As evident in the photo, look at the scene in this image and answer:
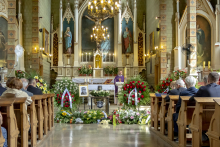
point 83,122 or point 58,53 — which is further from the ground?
point 58,53

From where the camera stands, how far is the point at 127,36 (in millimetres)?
18234

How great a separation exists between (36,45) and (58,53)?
3664 millimetres

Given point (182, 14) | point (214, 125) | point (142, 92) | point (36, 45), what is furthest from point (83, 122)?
point (182, 14)

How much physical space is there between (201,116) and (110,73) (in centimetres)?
1449

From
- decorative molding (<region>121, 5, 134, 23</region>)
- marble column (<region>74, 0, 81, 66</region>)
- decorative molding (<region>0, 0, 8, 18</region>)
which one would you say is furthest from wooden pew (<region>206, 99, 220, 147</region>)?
decorative molding (<region>121, 5, 134, 23</region>)

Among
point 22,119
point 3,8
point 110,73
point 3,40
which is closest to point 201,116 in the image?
point 22,119

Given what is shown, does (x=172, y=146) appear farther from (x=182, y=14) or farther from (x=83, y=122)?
(x=182, y=14)

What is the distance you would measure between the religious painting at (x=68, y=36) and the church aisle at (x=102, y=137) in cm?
1181

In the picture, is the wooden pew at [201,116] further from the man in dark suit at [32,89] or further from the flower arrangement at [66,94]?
the flower arrangement at [66,94]

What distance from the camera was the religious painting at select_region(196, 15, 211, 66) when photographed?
12992 millimetres

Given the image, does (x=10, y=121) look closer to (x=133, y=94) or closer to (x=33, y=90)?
(x=33, y=90)

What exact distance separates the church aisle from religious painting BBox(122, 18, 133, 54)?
11829mm

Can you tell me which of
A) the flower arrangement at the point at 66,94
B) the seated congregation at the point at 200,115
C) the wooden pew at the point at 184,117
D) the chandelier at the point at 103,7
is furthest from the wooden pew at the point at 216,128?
the chandelier at the point at 103,7

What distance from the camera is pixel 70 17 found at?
18.5 meters
